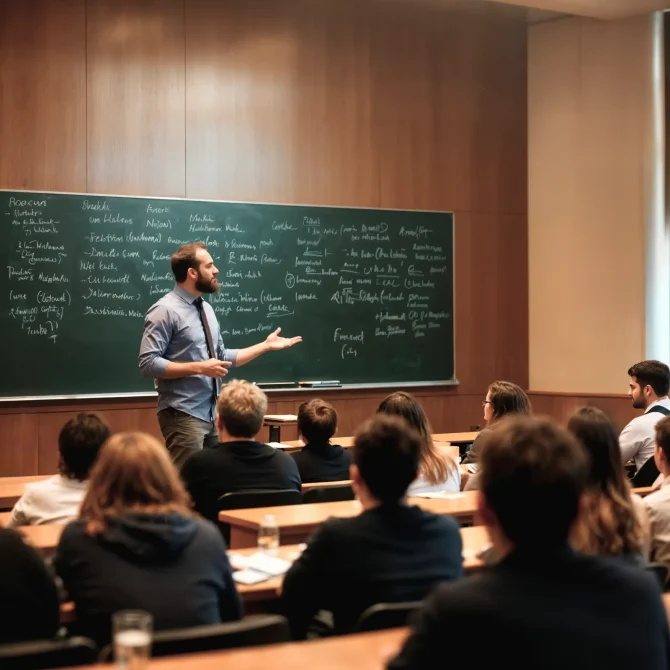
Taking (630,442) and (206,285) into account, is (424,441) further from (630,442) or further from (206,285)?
(206,285)

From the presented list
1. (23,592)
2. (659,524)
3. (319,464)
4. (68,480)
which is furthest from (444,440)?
(23,592)

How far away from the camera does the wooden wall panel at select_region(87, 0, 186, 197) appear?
723 cm

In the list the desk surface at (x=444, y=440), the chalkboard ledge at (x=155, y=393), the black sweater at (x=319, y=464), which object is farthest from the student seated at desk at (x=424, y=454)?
the chalkboard ledge at (x=155, y=393)

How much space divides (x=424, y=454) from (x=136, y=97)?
4.27 m

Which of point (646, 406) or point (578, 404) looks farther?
point (578, 404)

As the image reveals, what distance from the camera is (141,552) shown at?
2387 mm

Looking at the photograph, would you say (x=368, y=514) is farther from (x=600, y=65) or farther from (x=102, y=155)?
(x=600, y=65)

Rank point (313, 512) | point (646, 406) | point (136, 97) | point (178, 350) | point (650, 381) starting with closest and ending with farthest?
point (313, 512)
point (178, 350)
point (650, 381)
point (646, 406)
point (136, 97)

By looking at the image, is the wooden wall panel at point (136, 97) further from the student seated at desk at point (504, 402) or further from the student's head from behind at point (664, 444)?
the student's head from behind at point (664, 444)

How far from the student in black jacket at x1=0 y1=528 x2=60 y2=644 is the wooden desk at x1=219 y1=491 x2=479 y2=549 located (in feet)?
4.13

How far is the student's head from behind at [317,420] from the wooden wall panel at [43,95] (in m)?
3.19

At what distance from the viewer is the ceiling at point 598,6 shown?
8.16m

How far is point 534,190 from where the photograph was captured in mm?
9188

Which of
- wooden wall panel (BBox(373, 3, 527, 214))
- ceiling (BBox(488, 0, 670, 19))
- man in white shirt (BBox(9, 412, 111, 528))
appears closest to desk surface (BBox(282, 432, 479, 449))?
wooden wall panel (BBox(373, 3, 527, 214))
